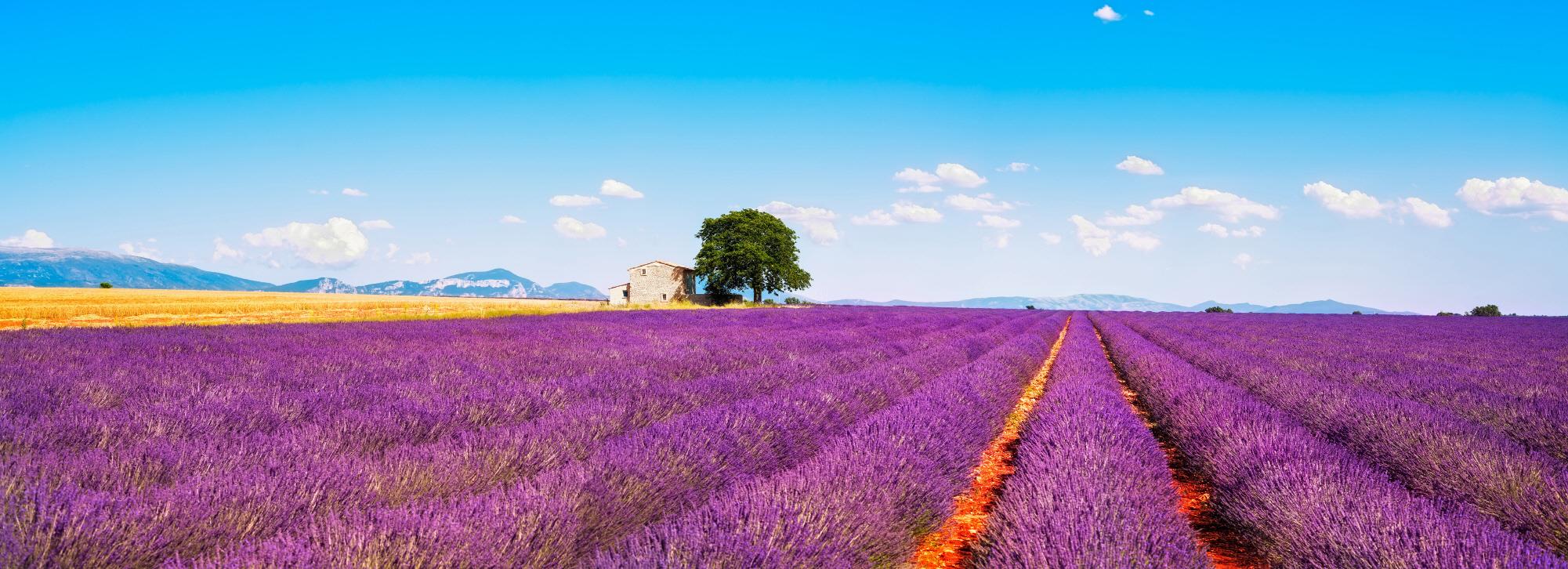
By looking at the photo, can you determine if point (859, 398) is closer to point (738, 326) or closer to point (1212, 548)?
point (1212, 548)

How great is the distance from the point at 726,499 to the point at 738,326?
1284 cm

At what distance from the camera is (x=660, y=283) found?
3994 centimetres

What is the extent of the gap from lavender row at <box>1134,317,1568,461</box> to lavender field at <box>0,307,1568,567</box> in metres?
0.06

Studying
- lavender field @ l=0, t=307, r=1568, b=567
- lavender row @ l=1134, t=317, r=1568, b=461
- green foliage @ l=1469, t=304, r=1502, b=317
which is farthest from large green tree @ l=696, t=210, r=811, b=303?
green foliage @ l=1469, t=304, r=1502, b=317

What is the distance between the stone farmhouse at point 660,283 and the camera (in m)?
39.8

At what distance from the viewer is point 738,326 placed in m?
15.3

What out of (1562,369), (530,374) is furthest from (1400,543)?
(1562,369)

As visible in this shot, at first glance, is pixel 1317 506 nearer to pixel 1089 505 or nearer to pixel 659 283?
pixel 1089 505

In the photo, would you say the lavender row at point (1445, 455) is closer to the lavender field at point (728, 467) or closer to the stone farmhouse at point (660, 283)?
the lavender field at point (728, 467)

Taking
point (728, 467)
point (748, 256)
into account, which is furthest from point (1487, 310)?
point (728, 467)

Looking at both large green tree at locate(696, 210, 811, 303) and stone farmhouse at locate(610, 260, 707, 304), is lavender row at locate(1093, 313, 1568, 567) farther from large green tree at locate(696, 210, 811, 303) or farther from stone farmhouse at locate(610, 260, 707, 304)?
stone farmhouse at locate(610, 260, 707, 304)

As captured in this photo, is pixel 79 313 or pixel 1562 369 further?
pixel 79 313

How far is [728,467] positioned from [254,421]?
2.96 m

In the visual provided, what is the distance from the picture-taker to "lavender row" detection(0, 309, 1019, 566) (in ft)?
6.90
